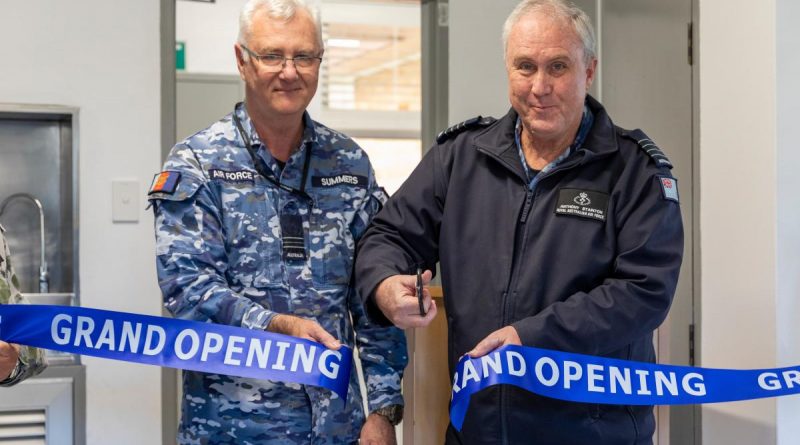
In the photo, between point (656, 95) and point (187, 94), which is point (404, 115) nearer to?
point (187, 94)

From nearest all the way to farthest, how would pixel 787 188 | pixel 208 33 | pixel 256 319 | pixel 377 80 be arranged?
pixel 256 319 → pixel 787 188 → pixel 208 33 → pixel 377 80

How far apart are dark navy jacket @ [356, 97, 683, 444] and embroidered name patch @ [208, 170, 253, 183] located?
29 centimetres

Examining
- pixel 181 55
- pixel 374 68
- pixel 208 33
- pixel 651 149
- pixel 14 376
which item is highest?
pixel 374 68

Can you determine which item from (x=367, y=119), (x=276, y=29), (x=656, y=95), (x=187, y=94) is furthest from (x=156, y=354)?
(x=367, y=119)

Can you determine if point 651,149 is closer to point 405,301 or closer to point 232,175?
point 405,301

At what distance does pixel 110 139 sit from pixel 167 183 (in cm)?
172

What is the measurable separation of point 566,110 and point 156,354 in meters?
1.00

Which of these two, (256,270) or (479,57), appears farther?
(479,57)

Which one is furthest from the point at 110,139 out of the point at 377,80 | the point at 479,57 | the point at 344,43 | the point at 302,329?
the point at 377,80

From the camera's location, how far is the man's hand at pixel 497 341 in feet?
5.76

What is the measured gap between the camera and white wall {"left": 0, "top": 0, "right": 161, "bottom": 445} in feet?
11.3

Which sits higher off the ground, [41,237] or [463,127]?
[463,127]

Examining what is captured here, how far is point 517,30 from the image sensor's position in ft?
6.34

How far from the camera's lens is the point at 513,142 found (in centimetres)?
198
